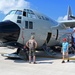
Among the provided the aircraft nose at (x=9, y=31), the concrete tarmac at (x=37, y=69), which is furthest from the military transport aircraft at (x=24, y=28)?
the concrete tarmac at (x=37, y=69)

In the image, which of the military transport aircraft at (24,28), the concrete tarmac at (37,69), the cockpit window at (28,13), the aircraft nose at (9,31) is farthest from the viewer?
the cockpit window at (28,13)

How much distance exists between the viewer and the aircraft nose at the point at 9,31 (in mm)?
9844

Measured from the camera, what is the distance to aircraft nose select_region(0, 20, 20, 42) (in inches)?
388

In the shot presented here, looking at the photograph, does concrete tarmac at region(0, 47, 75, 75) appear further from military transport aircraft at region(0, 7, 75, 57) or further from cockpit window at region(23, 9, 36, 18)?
cockpit window at region(23, 9, 36, 18)

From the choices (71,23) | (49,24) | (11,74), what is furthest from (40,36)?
(71,23)

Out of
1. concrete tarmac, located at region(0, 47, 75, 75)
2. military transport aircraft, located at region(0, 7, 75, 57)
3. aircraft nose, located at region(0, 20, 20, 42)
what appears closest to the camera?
concrete tarmac, located at region(0, 47, 75, 75)

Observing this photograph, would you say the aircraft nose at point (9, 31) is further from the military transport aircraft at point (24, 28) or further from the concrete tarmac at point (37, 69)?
the concrete tarmac at point (37, 69)

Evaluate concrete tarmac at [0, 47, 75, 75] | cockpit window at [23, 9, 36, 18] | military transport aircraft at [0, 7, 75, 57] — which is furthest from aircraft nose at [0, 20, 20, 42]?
concrete tarmac at [0, 47, 75, 75]

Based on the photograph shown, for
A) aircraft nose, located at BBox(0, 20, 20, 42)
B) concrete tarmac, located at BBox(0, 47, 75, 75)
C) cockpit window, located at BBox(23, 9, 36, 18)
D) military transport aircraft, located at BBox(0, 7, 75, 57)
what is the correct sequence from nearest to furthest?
1. concrete tarmac, located at BBox(0, 47, 75, 75)
2. aircraft nose, located at BBox(0, 20, 20, 42)
3. military transport aircraft, located at BBox(0, 7, 75, 57)
4. cockpit window, located at BBox(23, 9, 36, 18)

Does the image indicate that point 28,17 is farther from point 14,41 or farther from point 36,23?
point 14,41

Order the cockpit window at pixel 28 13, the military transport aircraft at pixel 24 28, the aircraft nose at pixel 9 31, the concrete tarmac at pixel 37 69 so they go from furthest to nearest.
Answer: the cockpit window at pixel 28 13
the military transport aircraft at pixel 24 28
the aircraft nose at pixel 9 31
the concrete tarmac at pixel 37 69

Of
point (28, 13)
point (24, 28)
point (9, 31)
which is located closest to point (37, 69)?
point (9, 31)

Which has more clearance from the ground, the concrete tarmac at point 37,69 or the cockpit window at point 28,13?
the cockpit window at point 28,13

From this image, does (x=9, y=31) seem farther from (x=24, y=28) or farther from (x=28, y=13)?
(x=28, y=13)
